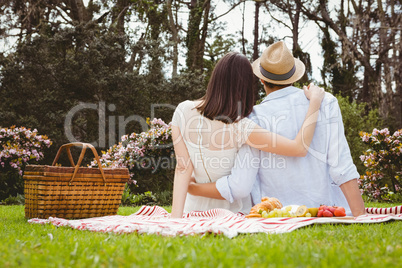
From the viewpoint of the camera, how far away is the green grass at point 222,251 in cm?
168

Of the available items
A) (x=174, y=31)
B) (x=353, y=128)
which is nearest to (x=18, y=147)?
(x=353, y=128)

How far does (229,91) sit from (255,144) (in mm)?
546

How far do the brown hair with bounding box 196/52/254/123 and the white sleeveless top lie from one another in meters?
0.08

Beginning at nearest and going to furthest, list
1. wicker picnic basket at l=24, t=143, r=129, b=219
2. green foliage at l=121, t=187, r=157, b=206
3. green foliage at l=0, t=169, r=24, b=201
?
wicker picnic basket at l=24, t=143, r=129, b=219 → green foliage at l=121, t=187, r=157, b=206 → green foliage at l=0, t=169, r=24, b=201

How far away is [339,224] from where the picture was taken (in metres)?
2.95

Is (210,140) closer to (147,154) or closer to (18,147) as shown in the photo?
(147,154)

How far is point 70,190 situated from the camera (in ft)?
13.5

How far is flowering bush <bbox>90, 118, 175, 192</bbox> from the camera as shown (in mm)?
8023

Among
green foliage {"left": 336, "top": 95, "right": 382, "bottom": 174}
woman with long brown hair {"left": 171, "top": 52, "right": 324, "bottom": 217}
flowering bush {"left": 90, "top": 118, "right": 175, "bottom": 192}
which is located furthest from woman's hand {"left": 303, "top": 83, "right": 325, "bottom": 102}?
green foliage {"left": 336, "top": 95, "right": 382, "bottom": 174}

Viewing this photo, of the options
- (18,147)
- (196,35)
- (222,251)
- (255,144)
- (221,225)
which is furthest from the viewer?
(196,35)

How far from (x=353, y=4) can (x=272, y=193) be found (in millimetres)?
16692

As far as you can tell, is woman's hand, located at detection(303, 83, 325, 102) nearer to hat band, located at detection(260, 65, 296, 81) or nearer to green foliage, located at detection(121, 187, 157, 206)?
hat band, located at detection(260, 65, 296, 81)

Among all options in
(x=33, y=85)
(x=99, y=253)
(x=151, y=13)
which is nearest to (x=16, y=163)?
(x=33, y=85)

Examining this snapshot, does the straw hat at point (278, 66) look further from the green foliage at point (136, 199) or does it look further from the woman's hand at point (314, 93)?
the green foliage at point (136, 199)
